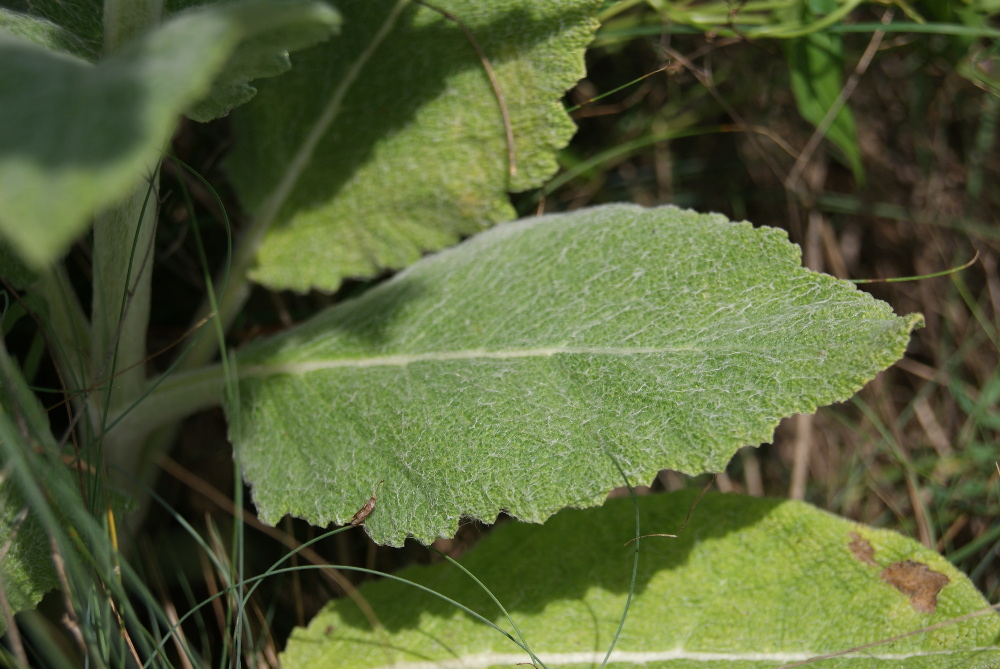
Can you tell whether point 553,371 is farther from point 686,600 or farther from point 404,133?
point 404,133

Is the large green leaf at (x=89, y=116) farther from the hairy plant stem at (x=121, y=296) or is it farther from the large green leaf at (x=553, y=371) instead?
the large green leaf at (x=553, y=371)

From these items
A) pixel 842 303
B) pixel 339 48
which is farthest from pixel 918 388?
pixel 339 48

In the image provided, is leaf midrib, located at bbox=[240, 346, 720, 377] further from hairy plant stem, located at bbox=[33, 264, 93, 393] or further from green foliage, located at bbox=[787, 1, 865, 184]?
green foliage, located at bbox=[787, 1, 865, 184]

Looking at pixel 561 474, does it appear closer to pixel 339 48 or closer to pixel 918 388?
pixel 339 48

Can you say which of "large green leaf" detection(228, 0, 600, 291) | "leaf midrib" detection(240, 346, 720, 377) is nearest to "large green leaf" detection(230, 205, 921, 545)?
"leaf midrib" detection(240, 346, 720, 377)

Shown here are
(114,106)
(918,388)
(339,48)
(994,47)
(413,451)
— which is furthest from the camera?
(918,388)

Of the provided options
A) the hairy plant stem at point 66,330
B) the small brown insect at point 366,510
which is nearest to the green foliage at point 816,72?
the small brown insect at point 366,510

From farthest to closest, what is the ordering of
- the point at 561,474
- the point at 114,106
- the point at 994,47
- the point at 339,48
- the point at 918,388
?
the point at 918,388
the point at 994,47
the point at 339,48
the point at 561,474
the point at 114,106
